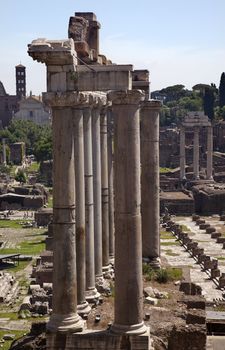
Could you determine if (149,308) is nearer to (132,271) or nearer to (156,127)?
(132,271)

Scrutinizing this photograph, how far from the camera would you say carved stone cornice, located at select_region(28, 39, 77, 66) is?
1514cm

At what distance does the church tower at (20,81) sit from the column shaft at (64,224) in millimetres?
143375

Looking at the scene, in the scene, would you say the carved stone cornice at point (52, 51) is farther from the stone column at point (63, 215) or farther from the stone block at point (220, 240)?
the stone block at point (220, 240)

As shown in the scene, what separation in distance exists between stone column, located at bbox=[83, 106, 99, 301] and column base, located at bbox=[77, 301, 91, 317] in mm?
1169

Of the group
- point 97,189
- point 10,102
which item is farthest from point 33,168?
point 97,189

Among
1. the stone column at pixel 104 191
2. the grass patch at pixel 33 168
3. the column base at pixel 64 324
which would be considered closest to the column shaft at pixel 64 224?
the column base at pixel 64 324

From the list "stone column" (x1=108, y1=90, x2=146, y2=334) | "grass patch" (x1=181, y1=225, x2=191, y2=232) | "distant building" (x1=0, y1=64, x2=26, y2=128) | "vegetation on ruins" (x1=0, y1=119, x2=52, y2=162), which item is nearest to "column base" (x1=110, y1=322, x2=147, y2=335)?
"stone column" (x1=108, y1=90, x2=146, y2=334)

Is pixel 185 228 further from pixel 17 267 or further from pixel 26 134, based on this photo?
A: pixel 26 134

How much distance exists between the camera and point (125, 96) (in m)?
15.4

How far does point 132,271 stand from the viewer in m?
15.4

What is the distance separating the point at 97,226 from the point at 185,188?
59.9 m

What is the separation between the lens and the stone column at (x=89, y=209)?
18.8 metres

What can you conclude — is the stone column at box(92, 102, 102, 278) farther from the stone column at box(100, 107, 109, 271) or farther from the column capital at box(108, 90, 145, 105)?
the column capital at box(108, 90, 145, 105)

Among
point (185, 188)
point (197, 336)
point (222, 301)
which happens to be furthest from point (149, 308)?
point (185, 188)
